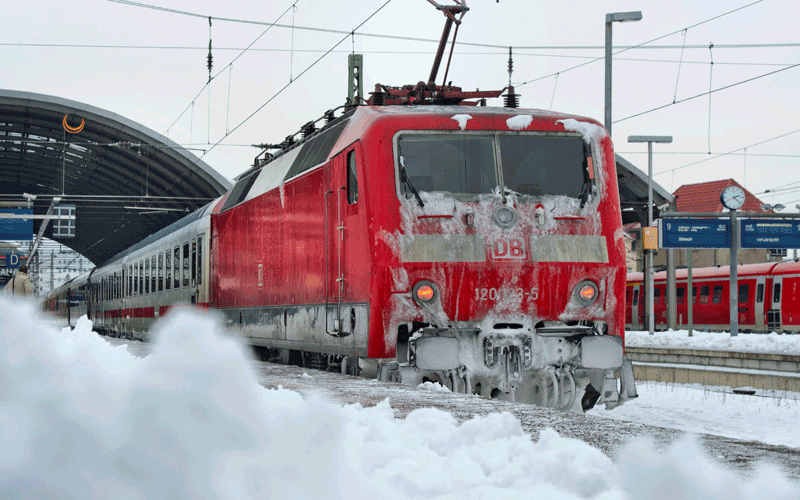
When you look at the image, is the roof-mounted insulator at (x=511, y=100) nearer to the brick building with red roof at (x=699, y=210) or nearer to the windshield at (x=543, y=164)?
the windshield at (x=543, y=164)

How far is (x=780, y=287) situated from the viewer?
31.8m

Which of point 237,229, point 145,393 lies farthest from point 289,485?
point 237,229

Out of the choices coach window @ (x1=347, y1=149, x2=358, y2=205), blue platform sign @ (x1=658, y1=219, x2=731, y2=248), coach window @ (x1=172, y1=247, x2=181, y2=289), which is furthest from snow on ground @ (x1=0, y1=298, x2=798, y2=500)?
blue platform sign @ (x1=658, y1=219, x2=731, y2=248)

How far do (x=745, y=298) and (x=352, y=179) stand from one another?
27846mm

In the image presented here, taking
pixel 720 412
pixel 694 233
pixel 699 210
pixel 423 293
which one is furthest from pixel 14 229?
pixel 699 210

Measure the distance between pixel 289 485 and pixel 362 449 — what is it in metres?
0.84

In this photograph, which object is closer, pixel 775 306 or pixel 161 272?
pixel 161 272

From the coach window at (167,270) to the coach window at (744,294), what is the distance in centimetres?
2192

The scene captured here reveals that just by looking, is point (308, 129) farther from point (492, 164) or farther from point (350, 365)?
point (350, 365)

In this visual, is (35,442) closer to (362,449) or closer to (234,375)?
(234,375)

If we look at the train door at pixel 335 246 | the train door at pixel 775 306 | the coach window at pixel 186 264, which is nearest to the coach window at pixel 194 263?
Result: the coach window at pixel 186 264

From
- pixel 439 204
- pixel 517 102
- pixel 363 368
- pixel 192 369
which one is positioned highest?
pixel 517 102

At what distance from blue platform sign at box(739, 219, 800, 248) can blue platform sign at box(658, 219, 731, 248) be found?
0.54 m

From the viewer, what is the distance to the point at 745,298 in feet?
110
